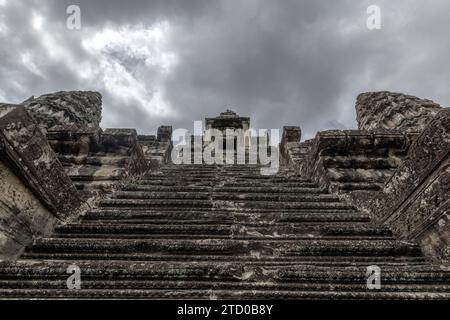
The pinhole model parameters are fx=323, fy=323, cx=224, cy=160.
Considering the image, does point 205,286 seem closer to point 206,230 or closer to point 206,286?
point 206,286

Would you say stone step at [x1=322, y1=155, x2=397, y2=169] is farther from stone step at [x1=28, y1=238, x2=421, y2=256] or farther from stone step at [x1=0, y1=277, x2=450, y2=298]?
stone step at [x1=0, y1=277, x2=450, y2=298]

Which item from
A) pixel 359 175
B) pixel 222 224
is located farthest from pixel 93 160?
pixel 359 175

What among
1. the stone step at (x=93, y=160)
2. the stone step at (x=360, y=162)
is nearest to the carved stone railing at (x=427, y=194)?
the stone step at (x=360, y=162)

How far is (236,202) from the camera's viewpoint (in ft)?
13.1

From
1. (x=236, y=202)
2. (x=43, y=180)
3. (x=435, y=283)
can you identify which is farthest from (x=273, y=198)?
(x=43, y=180)

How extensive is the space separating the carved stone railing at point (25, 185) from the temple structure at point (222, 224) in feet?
0.04

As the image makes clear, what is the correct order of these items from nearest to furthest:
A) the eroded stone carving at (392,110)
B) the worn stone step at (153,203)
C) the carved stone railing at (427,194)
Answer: the carved stone railing at (427,194)
the worn stone step at (153,203)
the eroded stone carving at (392,110)

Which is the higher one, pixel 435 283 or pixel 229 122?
pixel 229 122

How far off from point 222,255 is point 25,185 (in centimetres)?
173

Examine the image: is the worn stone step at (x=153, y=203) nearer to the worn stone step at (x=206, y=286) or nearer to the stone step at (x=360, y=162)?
the worn stone step at (x=206, y=286)

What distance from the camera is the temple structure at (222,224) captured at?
6.79ft

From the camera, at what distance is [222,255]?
2.55 m

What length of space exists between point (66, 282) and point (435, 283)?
2372mm
